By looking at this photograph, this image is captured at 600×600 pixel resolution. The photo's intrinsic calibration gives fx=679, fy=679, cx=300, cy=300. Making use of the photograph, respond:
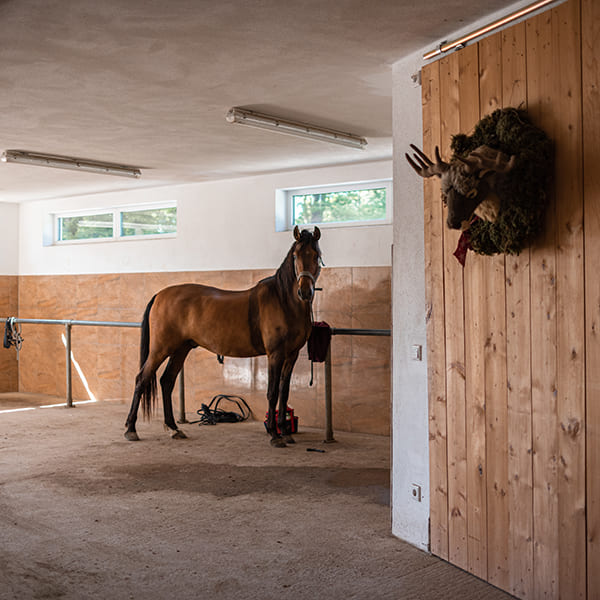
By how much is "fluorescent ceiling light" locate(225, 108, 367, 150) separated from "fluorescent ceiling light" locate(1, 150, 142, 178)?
218 centimetres

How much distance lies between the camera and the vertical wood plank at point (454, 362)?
2801 mm

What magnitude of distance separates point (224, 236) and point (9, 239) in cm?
352

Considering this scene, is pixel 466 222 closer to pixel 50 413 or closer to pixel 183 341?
pixel 183 341

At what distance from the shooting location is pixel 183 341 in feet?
18.7

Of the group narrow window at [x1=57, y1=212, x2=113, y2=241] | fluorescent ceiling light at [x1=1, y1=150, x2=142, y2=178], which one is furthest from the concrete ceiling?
narrow window at [x1=57, y1=212, x2=113, y2=241]

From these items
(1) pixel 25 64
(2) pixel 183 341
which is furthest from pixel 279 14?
(2) pixel 183 341

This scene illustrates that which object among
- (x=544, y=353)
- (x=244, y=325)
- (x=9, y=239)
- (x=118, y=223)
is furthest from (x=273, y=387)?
(x=9, y=239)

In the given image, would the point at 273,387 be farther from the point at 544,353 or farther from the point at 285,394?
the point at 544,353

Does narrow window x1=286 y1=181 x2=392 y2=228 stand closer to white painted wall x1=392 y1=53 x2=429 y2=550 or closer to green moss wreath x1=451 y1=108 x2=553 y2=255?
white painted wall x1=392 y1=53 x2=429 y2=550

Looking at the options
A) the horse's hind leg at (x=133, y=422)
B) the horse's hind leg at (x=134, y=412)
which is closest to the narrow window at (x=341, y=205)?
the horse's hind leg at (x=134, y=412)

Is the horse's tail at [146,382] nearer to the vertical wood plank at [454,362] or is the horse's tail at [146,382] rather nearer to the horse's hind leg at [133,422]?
the horse's hind leg at [133,422]

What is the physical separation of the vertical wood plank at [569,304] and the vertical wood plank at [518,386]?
15cm

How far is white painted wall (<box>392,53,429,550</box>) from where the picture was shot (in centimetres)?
312

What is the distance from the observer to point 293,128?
15.0 feet
